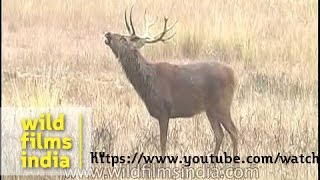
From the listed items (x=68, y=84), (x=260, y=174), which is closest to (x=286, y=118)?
(x=260, y=174)

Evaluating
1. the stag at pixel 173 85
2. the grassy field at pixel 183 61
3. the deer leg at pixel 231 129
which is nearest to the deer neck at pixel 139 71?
the stag at pixel 173 85

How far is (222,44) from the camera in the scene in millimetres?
10633

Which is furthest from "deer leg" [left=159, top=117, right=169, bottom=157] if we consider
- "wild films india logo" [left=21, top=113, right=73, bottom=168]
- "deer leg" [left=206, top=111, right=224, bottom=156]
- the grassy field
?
"wild films india logo" [left=21, top=113, right=73, bottom=168]

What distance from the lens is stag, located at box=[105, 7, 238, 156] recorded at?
7047 millimetres

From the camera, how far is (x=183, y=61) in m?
10.2

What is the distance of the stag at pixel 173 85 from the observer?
23.1 ft

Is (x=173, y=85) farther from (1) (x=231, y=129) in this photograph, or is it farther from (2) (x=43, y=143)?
(2) (x=43, y=143)

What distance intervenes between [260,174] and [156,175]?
2.79ft

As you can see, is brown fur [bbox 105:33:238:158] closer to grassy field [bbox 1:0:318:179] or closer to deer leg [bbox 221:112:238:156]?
deer leg [bbox 221:112:238:156]

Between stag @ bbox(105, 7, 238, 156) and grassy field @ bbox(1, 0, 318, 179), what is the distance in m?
0.41

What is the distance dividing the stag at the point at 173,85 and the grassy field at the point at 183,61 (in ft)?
1.35

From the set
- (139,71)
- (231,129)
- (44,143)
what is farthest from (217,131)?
(44,143)

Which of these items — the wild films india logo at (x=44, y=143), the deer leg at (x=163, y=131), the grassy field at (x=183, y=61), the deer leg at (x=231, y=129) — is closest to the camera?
the wild films india logo at (x=44, y=143)

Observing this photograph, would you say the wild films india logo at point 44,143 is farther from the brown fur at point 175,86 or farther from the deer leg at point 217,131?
the deer leg at point 217,131
